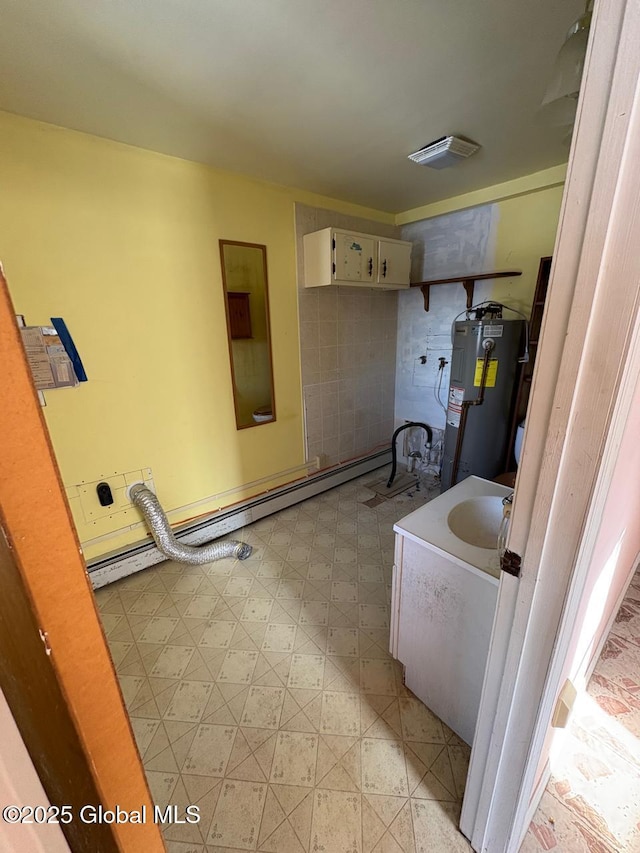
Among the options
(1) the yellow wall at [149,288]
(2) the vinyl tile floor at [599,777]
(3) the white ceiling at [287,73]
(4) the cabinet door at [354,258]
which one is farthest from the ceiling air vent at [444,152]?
(2) the vinyl tile floor at [599,777]

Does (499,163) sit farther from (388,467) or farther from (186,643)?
(186,643)

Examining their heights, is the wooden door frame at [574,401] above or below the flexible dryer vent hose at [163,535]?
above

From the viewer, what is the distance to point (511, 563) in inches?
27.6

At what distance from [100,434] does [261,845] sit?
182cm

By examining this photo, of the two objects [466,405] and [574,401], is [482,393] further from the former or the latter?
[574,401]

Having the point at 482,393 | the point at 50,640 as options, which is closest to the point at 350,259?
the point at 482,393

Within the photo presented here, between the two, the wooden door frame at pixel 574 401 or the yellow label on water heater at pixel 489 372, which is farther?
the yellow label on water heater at pixel 489 372

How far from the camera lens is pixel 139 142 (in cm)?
171

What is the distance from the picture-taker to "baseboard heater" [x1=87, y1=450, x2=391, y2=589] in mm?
2021

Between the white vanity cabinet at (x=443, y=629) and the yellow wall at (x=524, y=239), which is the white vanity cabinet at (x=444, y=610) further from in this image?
the yellow wall at (x=524, y=239)

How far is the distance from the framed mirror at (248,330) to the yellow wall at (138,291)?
62mm

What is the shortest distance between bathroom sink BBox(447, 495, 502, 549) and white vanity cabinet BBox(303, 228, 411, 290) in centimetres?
179

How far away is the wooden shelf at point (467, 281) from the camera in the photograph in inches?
98.6

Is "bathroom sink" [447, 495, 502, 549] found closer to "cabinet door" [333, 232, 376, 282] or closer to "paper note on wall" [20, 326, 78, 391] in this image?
"cabinet door" [333, 232, 376, 282]
